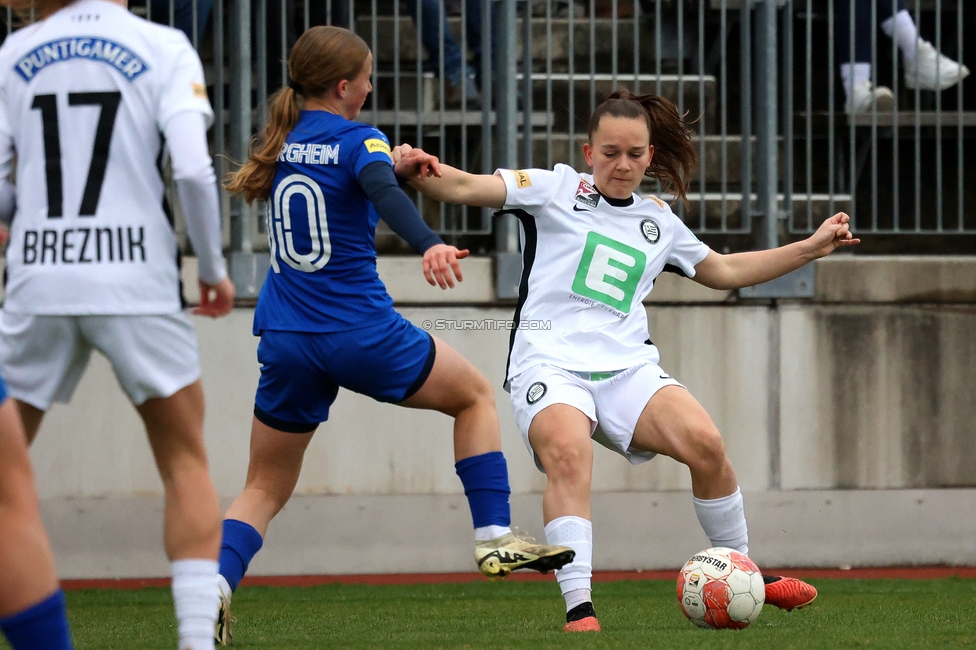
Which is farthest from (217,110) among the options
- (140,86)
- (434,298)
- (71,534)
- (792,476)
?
(140,86)

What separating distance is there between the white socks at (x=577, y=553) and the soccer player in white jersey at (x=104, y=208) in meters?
1.53

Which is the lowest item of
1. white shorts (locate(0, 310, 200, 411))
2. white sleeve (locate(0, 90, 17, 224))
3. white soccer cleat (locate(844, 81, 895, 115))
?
white shorts (locate(0, 310, 200, 411))

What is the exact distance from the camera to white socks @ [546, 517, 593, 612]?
430 cm

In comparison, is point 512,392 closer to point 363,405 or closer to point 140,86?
point 140,86

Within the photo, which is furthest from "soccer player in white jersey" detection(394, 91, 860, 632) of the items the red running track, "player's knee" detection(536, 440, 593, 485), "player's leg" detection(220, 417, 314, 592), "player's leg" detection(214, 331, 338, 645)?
the red running track

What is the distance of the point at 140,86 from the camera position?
2.97 m

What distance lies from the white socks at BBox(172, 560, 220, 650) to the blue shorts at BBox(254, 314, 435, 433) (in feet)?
3.78

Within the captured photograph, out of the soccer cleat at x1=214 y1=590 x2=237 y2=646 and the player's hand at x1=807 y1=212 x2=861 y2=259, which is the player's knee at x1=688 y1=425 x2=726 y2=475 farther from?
the soccer cleat at x1=214 y1=590 x2=237 y2=646

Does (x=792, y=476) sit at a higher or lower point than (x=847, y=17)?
lower

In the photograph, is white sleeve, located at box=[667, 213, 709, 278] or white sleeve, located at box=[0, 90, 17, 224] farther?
white sleeve, located at box=[667, 213, 709, 278]

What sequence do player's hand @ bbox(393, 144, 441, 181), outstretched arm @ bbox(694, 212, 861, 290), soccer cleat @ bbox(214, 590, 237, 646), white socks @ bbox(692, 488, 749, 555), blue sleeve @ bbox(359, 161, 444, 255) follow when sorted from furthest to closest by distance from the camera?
1. outstretched arm @ bbox(694, 212, 861, 290)
2. white socks @ bbox(692, 488, 749, 555)
3. player's hand @ bbox(393, 144, 441, 181)
4. soccer cleat @ bbox(214, 590, 237, 646)
5. blue sleeve @ bbox(359, 161, 444, 255)

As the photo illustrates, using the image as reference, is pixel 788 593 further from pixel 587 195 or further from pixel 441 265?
pixel 441 265

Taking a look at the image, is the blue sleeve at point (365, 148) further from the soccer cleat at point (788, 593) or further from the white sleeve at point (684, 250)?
the soccer cleat at point (788, 593)

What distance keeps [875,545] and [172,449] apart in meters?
5.20
